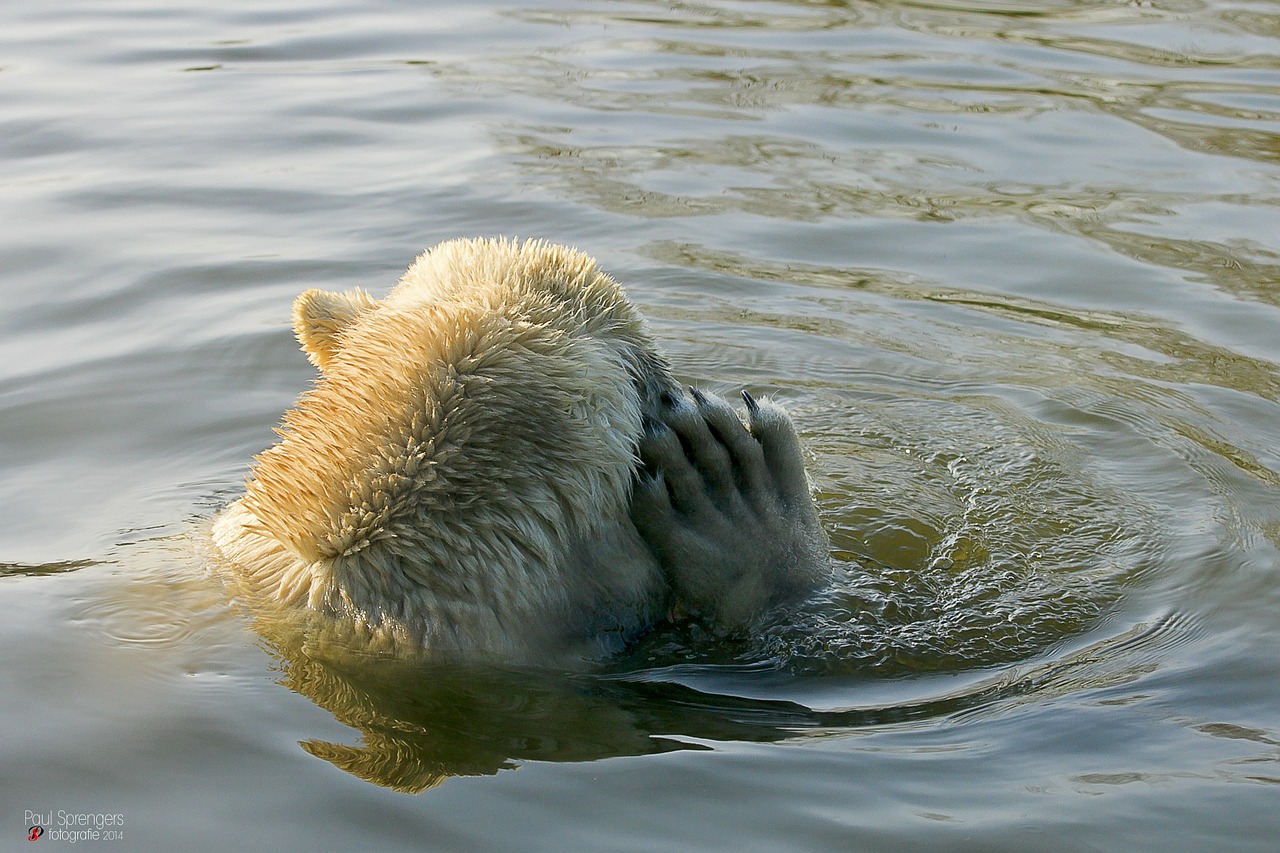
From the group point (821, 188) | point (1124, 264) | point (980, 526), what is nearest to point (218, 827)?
point (980, 526)

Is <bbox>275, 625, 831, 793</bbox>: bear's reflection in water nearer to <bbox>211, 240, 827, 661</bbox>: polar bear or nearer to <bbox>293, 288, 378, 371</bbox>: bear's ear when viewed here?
<bbox>211, 240, 827, 661</bbox>: polar bear

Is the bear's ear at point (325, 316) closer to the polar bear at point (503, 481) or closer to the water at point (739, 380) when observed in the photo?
the polar bear at point (503, 481)

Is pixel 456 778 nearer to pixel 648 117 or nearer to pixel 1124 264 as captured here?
pixel 1124 264

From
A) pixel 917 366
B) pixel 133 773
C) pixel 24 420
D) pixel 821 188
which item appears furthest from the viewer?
pixel 821 188

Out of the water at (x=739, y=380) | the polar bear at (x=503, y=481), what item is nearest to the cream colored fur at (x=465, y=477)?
the polar bear at (x=503, y=481)

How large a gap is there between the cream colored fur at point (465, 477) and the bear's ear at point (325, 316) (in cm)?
22

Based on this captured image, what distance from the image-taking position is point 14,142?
835cm

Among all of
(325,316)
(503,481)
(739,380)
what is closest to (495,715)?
(503,481)

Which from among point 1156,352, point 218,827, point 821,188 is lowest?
point 218,827

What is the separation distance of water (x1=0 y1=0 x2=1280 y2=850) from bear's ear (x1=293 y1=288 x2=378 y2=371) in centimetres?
65

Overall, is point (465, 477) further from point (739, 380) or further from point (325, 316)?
point (739, 380)

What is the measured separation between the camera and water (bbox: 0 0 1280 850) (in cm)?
290

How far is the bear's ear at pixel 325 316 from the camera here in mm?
3385

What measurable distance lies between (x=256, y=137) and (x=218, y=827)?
657 cm
